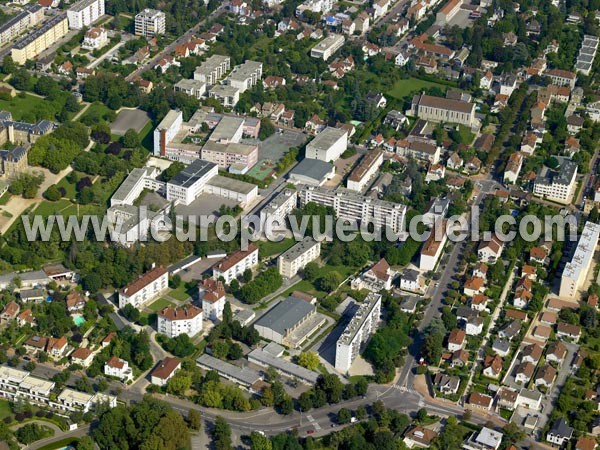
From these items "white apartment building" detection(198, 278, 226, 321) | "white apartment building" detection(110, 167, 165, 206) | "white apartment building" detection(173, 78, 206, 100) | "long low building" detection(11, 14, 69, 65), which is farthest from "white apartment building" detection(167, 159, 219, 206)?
"long low building" detection(11, 14, 69, 65)

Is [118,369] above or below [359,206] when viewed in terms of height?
below

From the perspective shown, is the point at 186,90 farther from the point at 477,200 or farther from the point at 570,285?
the point at 570,285

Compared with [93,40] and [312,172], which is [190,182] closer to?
[312,172]

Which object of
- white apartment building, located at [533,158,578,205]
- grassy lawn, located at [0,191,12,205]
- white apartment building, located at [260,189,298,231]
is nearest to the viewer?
white apartment building, located at [260,189,298,231]

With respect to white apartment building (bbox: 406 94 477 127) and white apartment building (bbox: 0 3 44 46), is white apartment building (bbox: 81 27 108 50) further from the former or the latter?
white apartment building (bbox: 406 94 477 127)

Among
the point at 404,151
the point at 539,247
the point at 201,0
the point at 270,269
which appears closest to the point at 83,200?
the point at 270,269

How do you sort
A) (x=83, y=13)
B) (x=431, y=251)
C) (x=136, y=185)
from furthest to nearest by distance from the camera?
(x=83, y=13) < (x=136, y=185) < (x=431, y=251)

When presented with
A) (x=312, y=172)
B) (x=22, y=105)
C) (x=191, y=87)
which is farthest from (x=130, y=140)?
(x=312, y=172)
